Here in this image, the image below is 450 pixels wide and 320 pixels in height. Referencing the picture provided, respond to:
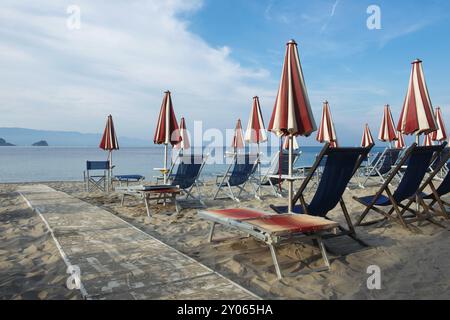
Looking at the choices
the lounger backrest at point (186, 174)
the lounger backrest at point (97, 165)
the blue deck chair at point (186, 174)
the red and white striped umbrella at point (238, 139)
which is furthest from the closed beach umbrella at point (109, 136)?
the lounger backrest at point (186, 174)

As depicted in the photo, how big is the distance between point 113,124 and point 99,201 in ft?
10.0

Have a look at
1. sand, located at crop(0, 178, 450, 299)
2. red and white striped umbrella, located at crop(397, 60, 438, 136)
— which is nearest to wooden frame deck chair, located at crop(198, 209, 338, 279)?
sand, located at crop(0, 178, 450, 299)

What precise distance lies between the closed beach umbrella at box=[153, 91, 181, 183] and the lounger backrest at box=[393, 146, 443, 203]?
3.82 meters

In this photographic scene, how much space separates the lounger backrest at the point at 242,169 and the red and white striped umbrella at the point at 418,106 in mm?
2937

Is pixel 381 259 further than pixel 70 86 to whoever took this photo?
No

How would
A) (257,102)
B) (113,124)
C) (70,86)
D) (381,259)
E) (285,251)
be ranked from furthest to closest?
(70,86) → (113,124) → (257,102) → (285,251) → (381,259)

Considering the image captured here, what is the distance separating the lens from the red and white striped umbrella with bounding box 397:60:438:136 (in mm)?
5195

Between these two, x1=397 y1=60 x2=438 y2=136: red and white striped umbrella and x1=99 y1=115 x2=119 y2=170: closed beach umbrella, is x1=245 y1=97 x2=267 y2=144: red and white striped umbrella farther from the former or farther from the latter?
x1=99 y1=115 x2=119 y2=170: closed beach umbrella

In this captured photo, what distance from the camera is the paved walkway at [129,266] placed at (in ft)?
7.13

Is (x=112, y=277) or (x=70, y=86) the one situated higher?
(x=70, y=86)

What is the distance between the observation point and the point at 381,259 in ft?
9.89

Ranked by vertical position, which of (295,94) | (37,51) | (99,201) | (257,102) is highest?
(37,51)
